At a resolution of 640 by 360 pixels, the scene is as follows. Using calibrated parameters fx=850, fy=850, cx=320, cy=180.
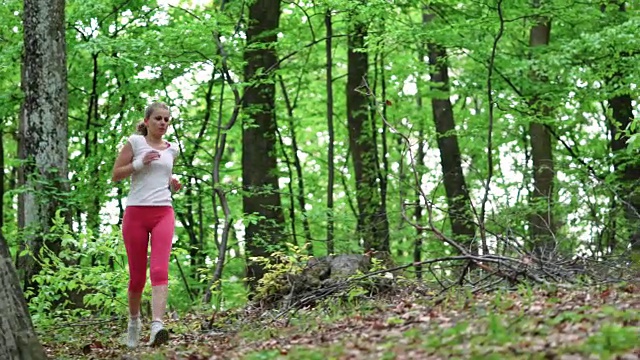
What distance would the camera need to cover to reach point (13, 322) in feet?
18.7

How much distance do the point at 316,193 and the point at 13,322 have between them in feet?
54.2

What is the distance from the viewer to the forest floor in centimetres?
486

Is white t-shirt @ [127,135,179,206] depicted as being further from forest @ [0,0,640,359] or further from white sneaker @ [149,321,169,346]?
forest @ [0,0,640,359]

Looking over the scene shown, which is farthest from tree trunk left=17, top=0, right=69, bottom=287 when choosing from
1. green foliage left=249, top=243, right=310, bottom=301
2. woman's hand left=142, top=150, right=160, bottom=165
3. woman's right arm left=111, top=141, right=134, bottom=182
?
woman's hand left=142, top=150, right=160, bottom=165

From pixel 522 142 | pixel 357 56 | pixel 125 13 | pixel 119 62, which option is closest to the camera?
pixel 119 62

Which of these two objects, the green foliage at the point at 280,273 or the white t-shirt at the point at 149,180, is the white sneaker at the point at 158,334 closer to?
the white t-shirt at the point at 149,180

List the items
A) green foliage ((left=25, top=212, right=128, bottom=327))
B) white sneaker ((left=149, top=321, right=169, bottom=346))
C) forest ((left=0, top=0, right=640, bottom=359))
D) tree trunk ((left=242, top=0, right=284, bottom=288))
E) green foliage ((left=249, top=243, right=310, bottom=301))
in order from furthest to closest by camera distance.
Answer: tree trunk ((left=242, top=0, right=284, bottom=288)), green foliage ((left=25, top=212, right=128, bottom=327)), green foliage ((left=249, top=243, right=310, bottom=301)), white sneaker ((left=149, top=321, right=169, bottom=346)), forest ((left=0, top=0, right=640, bottom=359))

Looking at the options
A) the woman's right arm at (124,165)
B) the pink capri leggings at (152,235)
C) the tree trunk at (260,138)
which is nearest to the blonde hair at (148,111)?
the woman's right arm at (124,165)

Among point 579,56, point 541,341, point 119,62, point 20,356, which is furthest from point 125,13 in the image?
point 541,341

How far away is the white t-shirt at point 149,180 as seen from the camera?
23.9 feet

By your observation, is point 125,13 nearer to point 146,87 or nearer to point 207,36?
point 146,87

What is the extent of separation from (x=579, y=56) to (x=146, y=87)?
25.2ft

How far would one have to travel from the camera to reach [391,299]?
8.13 m

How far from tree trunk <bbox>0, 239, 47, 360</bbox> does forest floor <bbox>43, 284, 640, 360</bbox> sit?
999 mm
